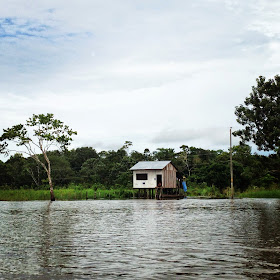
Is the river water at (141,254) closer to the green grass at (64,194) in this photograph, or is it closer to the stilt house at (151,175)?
the green grass at (64,194)

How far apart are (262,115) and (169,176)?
22.4 meters

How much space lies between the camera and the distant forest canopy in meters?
56.7

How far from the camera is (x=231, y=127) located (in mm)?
61000

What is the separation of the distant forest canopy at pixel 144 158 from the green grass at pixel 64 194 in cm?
392

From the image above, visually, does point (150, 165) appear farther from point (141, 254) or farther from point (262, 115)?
point (141, 254)

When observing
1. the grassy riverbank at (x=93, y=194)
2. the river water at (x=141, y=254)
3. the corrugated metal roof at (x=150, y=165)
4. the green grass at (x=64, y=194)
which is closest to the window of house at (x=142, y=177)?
the corrugated metal roof at (x=150, y=165)

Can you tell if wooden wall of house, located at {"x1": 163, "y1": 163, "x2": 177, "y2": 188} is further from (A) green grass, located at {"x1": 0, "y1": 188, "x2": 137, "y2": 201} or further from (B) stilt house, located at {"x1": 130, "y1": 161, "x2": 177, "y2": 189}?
(A) green grass, located at {"x1": 0, "y1": 188, "x2": 137, "y2": 201}

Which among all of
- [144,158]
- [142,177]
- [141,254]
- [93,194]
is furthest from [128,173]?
[141,254]

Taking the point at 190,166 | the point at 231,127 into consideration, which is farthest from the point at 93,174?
the point at 231,127

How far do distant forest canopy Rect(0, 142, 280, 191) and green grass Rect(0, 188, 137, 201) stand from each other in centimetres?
392

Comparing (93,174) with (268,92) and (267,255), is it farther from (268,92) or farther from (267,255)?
(267,255)

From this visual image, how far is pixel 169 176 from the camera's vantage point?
72.1 m

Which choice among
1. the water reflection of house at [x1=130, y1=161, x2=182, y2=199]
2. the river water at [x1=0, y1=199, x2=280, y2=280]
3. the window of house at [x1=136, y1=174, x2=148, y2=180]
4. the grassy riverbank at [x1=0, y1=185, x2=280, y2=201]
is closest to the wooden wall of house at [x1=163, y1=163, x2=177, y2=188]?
the water reflection of house at [x1=130, y1=161, x2=182, y2=199]

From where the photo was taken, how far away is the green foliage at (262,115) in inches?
2111
